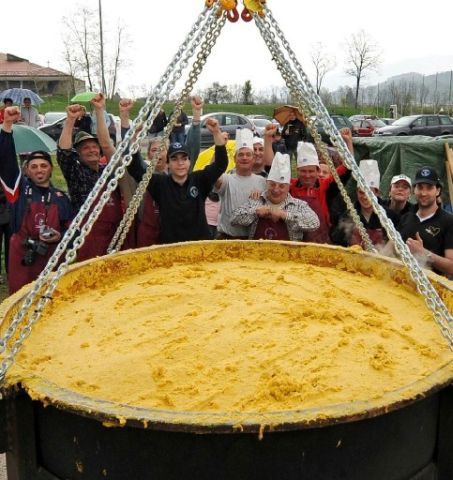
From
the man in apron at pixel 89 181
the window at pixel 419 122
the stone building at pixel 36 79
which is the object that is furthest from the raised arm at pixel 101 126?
the stone building at pixel 36 79

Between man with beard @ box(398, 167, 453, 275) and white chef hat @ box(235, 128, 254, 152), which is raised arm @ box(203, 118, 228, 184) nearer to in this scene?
white chef hat @ box(235, 128, 254, 152)

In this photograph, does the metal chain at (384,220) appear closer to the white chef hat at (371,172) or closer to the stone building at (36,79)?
the white chef hat at (371,172)

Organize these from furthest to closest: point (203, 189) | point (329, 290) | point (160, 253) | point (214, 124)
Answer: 1. point (203, 189)
2. point (214, 124)
3. point (160, 253)
4. point (329, 290)

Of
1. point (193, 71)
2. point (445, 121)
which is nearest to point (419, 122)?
point (445, 121)

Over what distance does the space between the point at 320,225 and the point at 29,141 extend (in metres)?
2.77

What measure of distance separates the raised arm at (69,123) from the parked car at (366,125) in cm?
2095

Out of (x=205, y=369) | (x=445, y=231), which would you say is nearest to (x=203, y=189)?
(x=445, y=231)

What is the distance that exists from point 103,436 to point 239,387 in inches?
16.7

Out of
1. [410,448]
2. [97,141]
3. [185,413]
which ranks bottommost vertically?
[410,448]

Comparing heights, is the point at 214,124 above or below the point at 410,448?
above

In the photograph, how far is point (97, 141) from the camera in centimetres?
422

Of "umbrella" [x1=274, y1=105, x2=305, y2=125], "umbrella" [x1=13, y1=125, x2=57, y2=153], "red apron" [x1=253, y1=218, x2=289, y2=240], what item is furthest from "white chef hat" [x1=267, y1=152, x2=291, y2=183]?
"umbrella" [x1=274, y1=105, x2=305, y2=125]

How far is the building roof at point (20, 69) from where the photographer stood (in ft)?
153

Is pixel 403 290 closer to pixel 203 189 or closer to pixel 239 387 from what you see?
pixel 239 387
